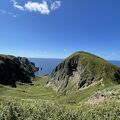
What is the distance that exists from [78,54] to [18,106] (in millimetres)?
107147

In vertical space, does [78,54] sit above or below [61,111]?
above

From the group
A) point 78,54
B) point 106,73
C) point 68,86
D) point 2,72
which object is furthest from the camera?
point 2,72

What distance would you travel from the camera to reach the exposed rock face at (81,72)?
364 ft

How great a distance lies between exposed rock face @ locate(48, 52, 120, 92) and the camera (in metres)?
111

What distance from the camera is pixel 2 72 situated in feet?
571

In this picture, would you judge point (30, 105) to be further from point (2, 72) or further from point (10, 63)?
point (10, 63)

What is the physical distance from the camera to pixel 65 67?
142375 millimetres

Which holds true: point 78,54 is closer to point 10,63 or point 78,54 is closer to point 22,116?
point 10,63

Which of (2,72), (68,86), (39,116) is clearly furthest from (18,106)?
(2,72)

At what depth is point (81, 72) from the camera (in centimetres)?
12406

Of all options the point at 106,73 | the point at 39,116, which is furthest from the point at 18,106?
the point at 106,73

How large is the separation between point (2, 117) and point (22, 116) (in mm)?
2654

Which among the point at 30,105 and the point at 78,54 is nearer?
the point at 30,105

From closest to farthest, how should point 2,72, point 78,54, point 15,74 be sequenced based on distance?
point 78,54 → point 2,72 → point 15,74
